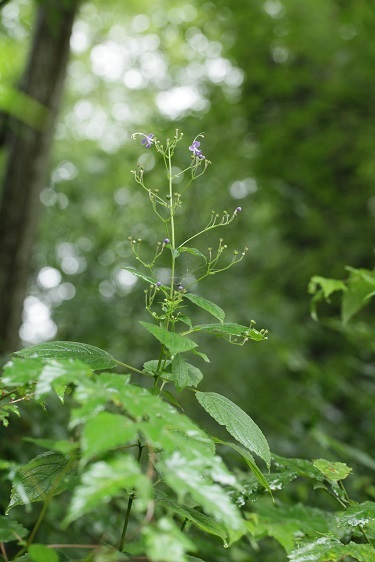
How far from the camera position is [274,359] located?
577cm

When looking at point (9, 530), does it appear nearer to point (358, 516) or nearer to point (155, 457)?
point (155, 457)

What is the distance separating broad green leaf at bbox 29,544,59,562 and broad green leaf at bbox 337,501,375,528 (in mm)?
558

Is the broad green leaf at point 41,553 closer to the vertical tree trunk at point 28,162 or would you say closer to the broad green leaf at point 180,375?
the broad green leaf at point 180,375

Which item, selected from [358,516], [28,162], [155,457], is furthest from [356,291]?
[28,162]

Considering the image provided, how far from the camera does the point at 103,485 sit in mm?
591

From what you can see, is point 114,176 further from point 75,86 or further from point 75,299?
point 75,86

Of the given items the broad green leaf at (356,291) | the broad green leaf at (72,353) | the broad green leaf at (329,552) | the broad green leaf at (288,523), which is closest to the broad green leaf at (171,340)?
the broad green leaf at (72,353)

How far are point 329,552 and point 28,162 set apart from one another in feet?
9.79

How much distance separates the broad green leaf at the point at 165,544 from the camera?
55 cm

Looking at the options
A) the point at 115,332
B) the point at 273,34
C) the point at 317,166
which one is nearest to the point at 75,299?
the point at 115,332

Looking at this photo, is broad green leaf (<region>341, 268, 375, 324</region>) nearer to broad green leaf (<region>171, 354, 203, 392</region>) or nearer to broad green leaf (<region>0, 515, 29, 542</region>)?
broad green leaf (<region>171, 354, 203, 392</region>)

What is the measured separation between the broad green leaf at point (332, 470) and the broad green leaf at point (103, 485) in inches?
25.6

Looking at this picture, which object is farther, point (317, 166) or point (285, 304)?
point (285, 304)

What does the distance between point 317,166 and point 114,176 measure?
8.36 ft
